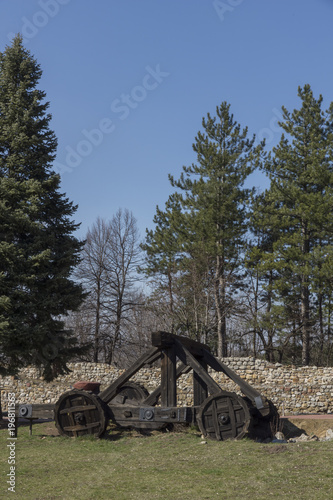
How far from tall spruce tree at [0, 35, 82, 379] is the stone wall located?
337 cm

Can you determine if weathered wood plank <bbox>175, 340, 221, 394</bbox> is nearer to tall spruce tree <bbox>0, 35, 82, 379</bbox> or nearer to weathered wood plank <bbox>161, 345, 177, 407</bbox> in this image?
weathered wood plank <bbox>161, 345, 177, 407</bbox>

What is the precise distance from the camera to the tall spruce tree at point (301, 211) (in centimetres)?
2552

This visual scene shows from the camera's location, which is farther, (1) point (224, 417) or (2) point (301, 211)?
(2) point (301, 211)

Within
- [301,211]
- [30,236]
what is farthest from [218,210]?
[30,236]

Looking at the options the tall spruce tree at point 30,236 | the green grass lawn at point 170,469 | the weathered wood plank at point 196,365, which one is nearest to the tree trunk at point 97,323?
the tall spruce tree at point 30,236

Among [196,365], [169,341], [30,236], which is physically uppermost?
[30,236]

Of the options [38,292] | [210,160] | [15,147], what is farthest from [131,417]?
[210,160]

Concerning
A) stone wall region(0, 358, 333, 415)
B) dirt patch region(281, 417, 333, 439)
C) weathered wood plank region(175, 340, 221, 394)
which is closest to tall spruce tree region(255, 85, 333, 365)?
stone wall region(0, 358, 333, 415)

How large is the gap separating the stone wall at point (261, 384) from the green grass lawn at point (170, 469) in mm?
9459

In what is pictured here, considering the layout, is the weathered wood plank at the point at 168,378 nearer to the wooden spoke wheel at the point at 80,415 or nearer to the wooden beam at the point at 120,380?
the wooden beam at the point at 120,380

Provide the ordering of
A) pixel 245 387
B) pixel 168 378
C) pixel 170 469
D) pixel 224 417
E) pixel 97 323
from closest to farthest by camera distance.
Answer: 1. pixel 170 469
2. pixel 224 417
3. pixel 245 387
4. pixel 168 378
5. pixel 97 323

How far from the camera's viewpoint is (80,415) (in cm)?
1162

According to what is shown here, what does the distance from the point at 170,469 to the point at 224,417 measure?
98.4 inches

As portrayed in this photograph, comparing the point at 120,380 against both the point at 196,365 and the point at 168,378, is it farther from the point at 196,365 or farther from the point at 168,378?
the point at 196,365
